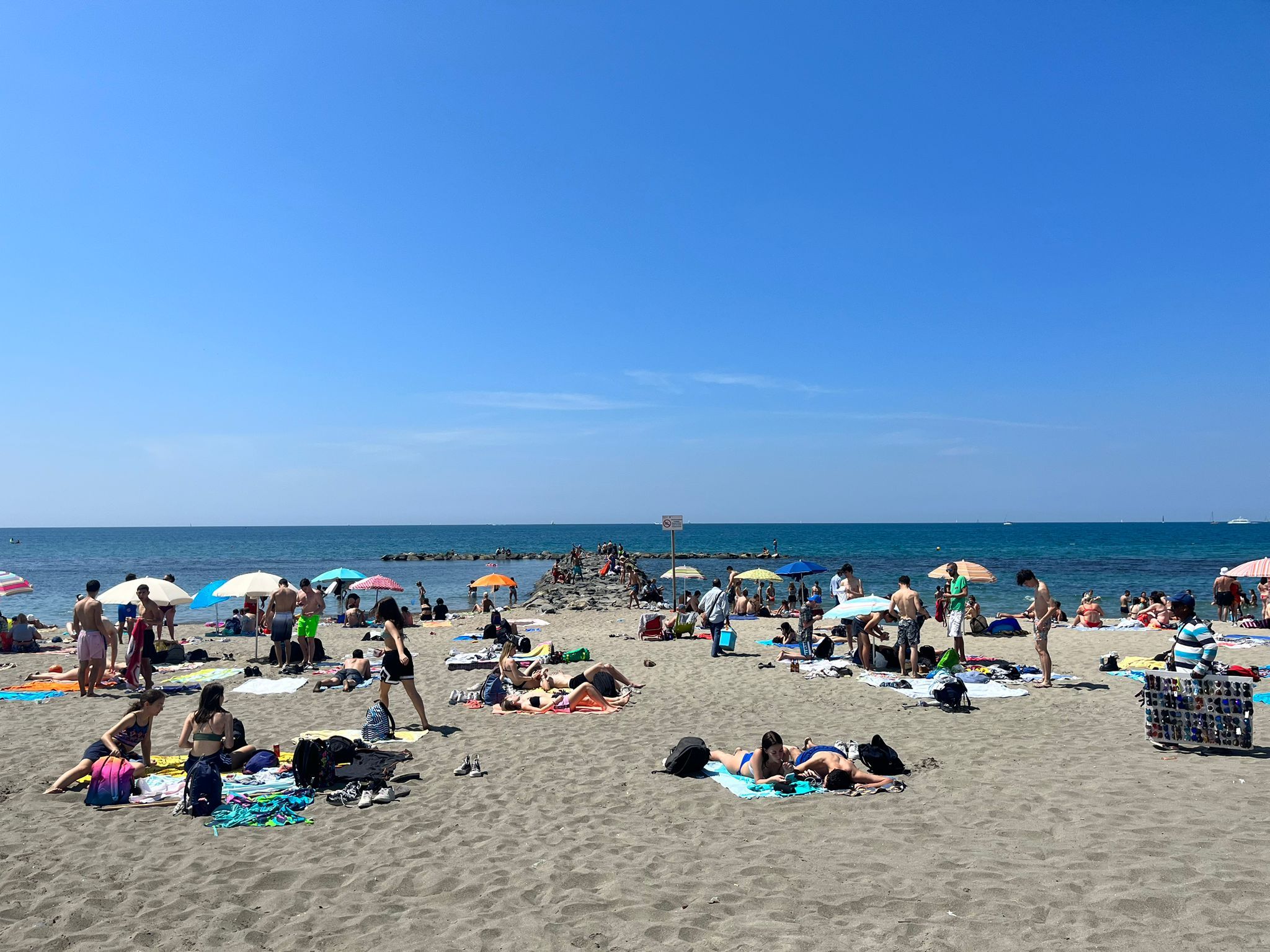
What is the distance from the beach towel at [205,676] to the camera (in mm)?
12492

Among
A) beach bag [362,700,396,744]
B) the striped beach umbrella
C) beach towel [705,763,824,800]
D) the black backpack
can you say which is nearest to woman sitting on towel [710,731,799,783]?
beach towel [705,763,824,800]

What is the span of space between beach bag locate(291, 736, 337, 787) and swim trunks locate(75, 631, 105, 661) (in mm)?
6615

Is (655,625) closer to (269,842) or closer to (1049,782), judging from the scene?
(1049,782)

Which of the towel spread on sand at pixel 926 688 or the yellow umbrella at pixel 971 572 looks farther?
the yellow umbrella at pixel 971 572

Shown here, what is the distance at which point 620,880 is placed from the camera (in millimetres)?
4914

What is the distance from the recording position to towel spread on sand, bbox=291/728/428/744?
8.43 meters

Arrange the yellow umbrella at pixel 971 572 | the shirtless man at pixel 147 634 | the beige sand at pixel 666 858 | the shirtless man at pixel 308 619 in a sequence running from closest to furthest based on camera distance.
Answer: the beige sand at pixel 666 858 → the shirtless man at pixel 147 634 → the shirtless man at pixel 308 619 → the yellow umbrella at pixel 971 572

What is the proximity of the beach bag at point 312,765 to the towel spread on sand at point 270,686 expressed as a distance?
5.29 m

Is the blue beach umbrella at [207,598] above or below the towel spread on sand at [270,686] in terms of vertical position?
above

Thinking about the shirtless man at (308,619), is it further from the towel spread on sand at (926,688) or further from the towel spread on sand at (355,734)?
the towel spread on sand at (926,688)

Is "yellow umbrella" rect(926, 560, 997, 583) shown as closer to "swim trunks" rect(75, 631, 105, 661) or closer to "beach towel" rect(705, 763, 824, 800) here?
"beach towel" rect(705, 763, 824, 800)

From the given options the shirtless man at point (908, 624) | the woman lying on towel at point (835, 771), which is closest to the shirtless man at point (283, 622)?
the woman lying on towel at point (835, 771)

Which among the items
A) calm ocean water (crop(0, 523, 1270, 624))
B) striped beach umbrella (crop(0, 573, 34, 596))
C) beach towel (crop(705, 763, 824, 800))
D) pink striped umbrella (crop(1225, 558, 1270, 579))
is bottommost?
calm ocean water (crop(0, 523, 1270, 624))

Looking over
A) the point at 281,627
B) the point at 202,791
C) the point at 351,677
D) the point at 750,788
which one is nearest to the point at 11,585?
the point at 281,627
